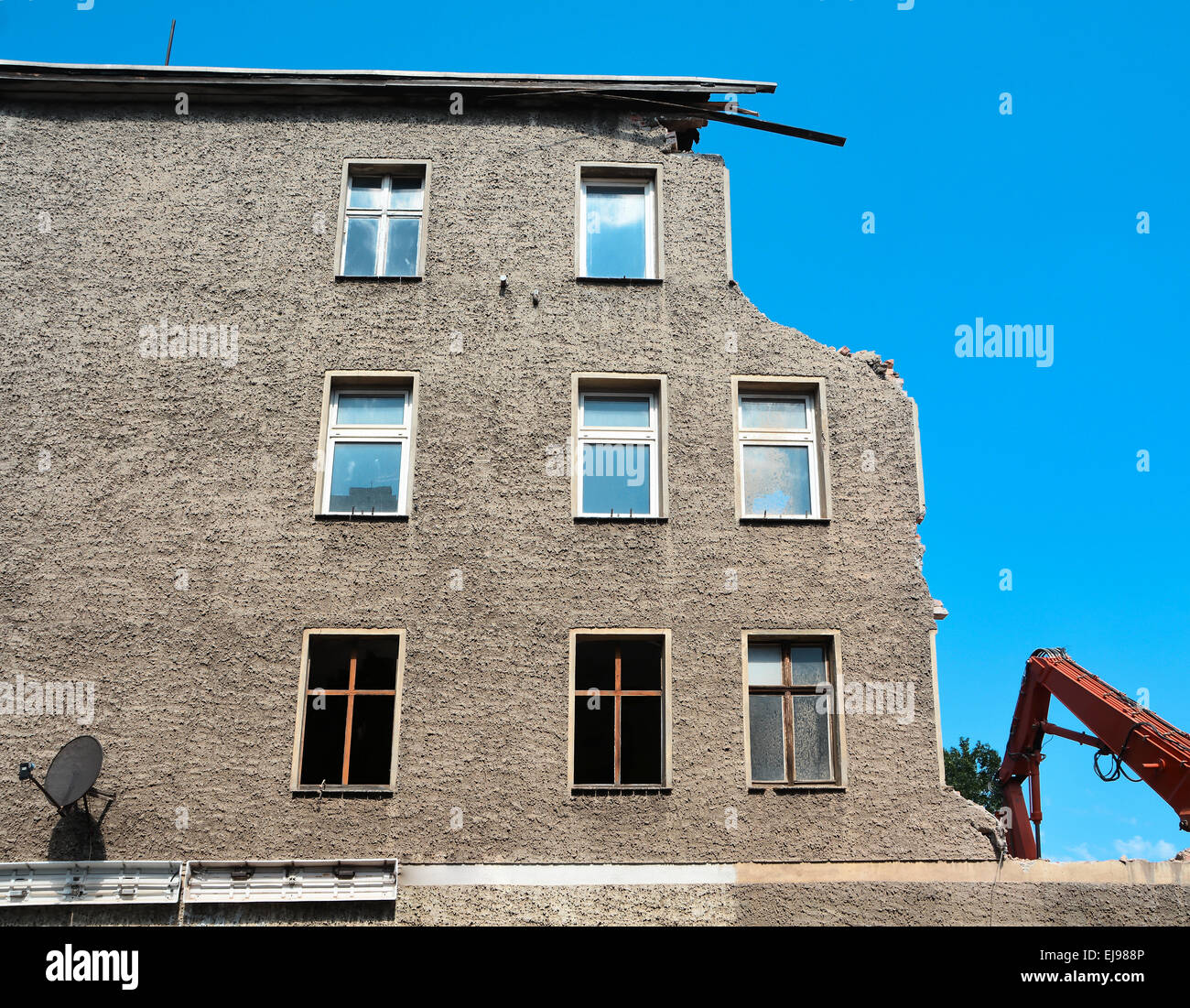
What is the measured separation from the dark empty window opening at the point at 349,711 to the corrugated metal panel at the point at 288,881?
81 cm

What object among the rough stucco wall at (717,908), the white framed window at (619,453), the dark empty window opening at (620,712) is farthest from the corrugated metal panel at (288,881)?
the white framed window at (619,453)

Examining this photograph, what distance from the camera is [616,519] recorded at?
41.0 ft

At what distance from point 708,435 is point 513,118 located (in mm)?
5072

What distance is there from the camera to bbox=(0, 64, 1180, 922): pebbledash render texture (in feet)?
37.2

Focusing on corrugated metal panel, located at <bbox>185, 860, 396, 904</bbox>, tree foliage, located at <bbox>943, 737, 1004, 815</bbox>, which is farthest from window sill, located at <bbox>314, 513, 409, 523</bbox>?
tree foliage, located at <bbox>943, 737, 1004, 815</bbox>

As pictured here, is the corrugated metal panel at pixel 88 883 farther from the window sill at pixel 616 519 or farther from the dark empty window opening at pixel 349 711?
the window sill at pixel 616 519

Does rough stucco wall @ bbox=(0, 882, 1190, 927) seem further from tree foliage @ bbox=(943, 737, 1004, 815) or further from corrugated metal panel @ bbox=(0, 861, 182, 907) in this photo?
tree foliage @ bbox=(943, 737, 1004, 815)

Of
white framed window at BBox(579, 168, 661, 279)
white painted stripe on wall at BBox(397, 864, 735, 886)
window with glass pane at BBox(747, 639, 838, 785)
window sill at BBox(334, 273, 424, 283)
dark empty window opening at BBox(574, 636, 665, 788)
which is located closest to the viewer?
white painted stripe on wall at BBox(397, 864, 735, 886)

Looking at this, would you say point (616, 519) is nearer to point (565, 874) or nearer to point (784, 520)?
point (784, 520)

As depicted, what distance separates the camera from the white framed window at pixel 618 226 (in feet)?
45.6

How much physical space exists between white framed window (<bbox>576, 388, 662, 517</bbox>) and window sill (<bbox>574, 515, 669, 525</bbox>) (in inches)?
1.7

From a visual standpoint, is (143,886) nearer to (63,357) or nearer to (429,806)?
(429,806)
